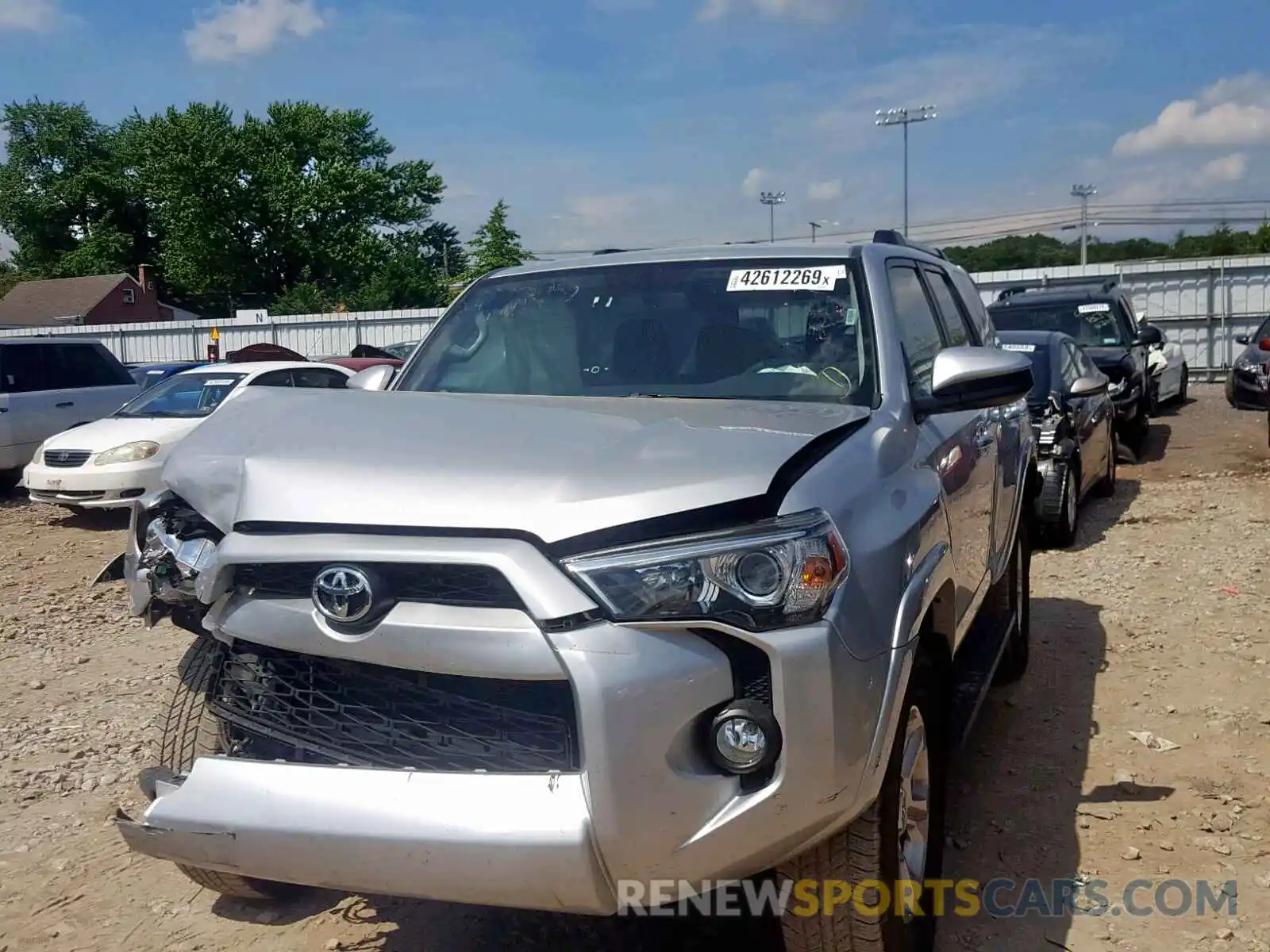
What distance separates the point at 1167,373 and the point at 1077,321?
170 inches

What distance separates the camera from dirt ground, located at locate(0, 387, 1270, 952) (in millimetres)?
3318

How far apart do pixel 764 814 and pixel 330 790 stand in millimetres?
881

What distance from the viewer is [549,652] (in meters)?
2.23

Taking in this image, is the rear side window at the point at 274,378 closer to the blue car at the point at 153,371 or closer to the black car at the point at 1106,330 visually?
the blue car at the point at 153,371

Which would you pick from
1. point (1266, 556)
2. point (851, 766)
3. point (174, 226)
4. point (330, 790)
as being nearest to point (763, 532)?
point (851, 766)

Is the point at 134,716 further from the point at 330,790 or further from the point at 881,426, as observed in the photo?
the point at 881,426

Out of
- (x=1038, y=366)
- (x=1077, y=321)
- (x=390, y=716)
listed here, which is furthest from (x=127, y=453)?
(x=1077, y=321)

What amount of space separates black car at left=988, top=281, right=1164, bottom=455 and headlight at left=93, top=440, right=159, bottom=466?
30.6ft

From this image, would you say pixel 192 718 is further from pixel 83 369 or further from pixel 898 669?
pixel 83 369

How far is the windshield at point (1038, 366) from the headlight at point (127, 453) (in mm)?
7698

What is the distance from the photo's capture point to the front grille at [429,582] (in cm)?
231

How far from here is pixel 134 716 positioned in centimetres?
526

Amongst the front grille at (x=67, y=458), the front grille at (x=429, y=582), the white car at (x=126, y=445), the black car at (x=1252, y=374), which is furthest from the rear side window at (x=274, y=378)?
the black car at (x=1252, y=374)

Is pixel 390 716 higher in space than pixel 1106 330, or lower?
lower
